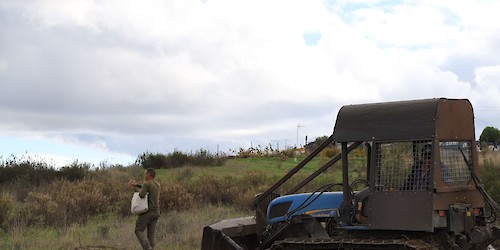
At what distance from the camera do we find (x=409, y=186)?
8.63 metres

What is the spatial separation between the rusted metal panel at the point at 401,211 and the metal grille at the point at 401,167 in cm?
12

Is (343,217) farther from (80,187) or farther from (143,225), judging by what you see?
(80,187)

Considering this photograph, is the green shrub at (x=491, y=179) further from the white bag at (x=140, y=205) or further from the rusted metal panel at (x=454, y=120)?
the white bag at (x=140, y=205)

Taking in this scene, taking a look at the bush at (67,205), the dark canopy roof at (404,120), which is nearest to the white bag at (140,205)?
the dark canopy roof at (404,120)

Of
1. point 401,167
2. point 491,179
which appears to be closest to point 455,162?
point 401,167

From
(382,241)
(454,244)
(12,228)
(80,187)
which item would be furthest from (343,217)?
(80,187)

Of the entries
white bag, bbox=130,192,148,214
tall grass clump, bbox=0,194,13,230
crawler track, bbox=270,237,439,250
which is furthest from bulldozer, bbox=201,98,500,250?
tall grass clump, bbox=0,194,13,230

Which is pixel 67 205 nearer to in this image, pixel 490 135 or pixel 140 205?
pixel 140 205

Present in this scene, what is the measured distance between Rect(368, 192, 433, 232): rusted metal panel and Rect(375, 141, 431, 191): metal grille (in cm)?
12

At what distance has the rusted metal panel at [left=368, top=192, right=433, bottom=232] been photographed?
8367 millimetres

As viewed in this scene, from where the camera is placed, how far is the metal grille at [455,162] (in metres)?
8.70

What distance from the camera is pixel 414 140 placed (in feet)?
28.2

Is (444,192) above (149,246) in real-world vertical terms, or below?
above

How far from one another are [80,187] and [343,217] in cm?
1444
